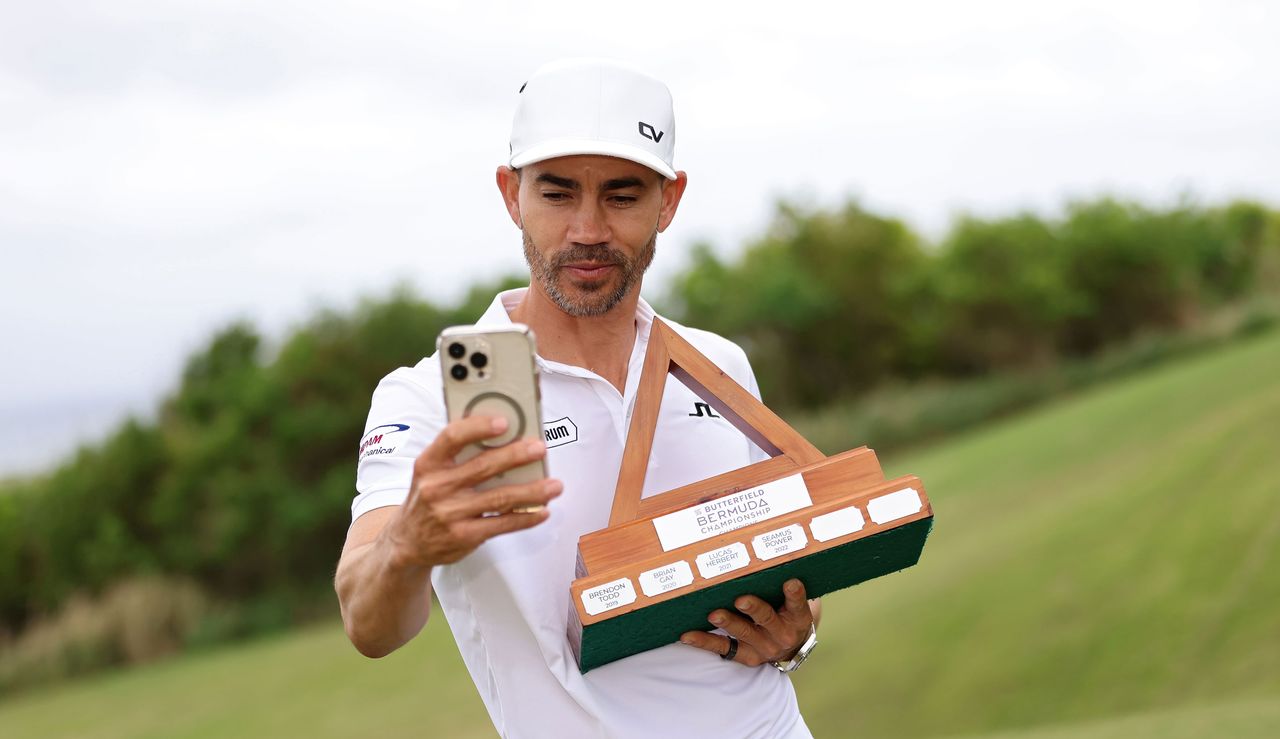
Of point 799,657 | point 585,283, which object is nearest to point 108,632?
point 799,657

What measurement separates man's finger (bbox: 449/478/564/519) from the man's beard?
775 mm

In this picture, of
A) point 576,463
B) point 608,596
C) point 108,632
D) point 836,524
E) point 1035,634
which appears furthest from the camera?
point 108,632

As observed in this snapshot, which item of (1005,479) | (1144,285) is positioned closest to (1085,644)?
(1005,479)

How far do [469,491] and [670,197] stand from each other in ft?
3.52

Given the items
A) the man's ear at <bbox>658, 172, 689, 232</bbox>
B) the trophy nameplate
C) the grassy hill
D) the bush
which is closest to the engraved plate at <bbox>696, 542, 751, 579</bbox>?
the trophy nameplate

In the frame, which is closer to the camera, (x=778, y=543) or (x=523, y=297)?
(x=778, y=543)

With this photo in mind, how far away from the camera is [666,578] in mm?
2039

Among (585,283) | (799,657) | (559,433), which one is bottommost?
(799,657)

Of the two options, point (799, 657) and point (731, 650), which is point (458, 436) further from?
point (799, 657)

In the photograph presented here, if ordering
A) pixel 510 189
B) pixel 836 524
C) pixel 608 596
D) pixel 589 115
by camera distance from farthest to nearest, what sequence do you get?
pixel 510 189 < pixel 589 115 < pixel 836 524 < pixel 608 596

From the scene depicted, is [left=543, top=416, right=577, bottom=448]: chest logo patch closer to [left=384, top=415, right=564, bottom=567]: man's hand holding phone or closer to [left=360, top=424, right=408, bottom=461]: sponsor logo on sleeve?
[left=360, top=424, right=408, bottom=461]: sponsor logo on sleeve

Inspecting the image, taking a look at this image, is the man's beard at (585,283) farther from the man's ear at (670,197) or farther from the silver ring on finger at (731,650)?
the silver ring on finger at (731,650)

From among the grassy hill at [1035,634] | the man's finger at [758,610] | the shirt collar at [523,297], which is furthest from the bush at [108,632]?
the man's finger at [758,610]

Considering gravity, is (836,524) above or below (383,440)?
below
